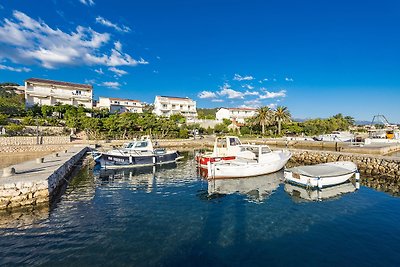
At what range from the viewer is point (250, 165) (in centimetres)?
2067

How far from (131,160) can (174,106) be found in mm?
68229

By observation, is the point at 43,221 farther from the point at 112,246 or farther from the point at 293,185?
the point at 293,185

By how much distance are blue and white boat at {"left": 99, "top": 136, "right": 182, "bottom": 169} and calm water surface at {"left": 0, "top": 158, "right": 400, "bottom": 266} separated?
24.8 ft

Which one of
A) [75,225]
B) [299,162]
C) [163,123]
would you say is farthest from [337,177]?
[163,123]

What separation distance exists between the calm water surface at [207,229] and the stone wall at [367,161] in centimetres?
810

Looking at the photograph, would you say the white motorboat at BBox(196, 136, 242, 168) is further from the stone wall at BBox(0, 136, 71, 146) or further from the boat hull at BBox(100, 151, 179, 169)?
the stone wall at BBox(0, 136, 71, 146)

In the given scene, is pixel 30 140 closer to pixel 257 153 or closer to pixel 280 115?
pixel 257 153

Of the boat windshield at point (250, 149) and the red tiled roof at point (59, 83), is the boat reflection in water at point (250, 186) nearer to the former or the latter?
the boat windshield at point (250, 149)

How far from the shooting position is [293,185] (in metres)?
18.6

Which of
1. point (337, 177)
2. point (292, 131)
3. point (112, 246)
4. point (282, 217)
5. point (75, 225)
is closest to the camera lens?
point (112, 246)

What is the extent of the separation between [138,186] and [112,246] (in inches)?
384

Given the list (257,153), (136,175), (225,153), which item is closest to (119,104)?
(136,175)

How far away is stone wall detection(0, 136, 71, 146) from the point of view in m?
41.9

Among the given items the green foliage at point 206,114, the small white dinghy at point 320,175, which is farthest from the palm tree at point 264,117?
the small white dinghy at point 320,175
